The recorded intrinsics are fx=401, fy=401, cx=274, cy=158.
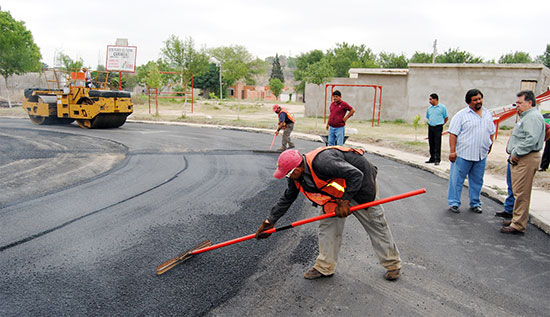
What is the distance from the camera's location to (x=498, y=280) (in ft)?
12.0

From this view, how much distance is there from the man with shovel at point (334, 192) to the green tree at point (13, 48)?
26435 millimetres

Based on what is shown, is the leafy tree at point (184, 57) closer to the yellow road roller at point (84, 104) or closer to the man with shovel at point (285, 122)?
the yellow road roller at point (84, 104)

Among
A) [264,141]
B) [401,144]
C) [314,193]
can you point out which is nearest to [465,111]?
[314,193]

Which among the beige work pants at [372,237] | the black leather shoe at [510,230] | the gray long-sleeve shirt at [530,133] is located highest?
the gray long-sleeve shirt at [530,133]

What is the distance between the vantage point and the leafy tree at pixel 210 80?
58.4m

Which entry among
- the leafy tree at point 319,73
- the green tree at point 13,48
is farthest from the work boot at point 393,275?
the green tree at point 13,48

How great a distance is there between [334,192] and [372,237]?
0.67 meters

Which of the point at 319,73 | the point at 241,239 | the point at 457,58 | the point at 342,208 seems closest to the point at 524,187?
the point at 342,208

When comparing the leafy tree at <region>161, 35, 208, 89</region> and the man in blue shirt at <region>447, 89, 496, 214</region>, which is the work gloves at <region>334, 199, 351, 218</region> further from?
the leafy tree at <region>161, 35, 208, 89</region>

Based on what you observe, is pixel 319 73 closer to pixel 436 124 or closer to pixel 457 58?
pixel 436 124

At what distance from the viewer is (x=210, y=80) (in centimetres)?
5853

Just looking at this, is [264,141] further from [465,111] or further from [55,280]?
[55,280]

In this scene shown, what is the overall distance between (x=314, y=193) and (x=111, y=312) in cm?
183

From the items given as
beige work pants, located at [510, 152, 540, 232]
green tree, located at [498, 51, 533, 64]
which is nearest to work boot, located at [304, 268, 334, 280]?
beige work pants, located at [510, 152, 540, 232]
